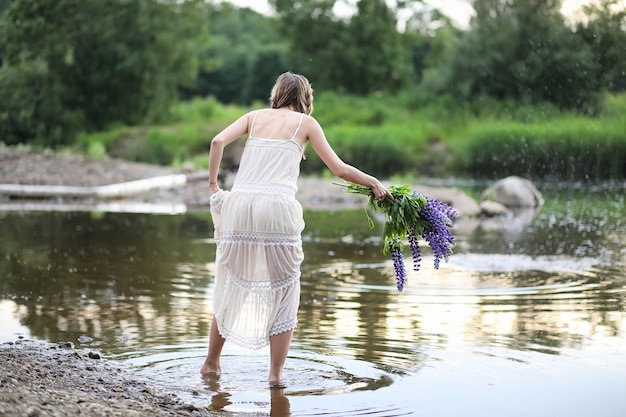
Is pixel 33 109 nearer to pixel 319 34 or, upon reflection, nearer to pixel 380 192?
pixel 319 34

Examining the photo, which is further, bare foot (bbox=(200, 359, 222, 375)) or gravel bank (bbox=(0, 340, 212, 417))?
bare foot (bbox=(200, 359, 222, 375))

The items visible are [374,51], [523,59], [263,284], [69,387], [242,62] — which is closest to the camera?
[69,387]

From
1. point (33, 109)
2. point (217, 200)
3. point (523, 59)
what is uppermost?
point (523, 59)

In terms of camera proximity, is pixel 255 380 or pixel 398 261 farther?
pixel 398 261

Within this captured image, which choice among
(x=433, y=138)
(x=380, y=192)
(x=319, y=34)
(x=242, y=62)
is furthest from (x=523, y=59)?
(x=380, y=192)

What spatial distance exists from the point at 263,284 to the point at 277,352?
0.41 m

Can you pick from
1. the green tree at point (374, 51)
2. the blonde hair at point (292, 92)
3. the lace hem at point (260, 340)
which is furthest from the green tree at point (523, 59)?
the lace hem at point (260, 340)

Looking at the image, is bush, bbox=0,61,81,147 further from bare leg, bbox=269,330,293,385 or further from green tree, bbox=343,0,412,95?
bare leg, bbox=269,330,293,385

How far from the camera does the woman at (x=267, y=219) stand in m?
5.96

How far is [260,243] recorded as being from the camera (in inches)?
235

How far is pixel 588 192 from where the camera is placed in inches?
883

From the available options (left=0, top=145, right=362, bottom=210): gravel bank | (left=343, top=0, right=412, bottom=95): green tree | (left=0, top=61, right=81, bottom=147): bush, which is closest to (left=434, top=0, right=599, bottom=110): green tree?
(left=343, top=0, right=412, bottom=95): green tree

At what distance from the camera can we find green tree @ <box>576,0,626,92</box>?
75.1ft

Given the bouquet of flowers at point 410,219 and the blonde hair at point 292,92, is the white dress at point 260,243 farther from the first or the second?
the bouquet of flowers at point 410,219
